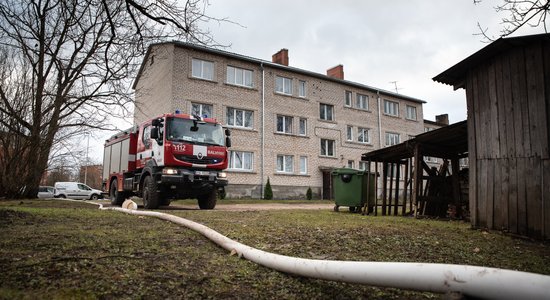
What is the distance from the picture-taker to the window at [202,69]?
23156 millimetres

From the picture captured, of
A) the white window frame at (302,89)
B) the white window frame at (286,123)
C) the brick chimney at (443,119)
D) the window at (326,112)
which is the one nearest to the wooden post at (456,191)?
the white window frame at (286,123)

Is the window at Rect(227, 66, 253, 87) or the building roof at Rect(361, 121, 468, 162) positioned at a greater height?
the window at Rect(227, 66, 253, 87)

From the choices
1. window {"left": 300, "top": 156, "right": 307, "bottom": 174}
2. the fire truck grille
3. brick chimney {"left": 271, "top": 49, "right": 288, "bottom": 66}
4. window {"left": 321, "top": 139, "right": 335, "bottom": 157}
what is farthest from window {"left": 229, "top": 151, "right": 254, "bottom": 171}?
the fire truck grille

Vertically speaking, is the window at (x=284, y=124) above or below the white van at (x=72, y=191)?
above

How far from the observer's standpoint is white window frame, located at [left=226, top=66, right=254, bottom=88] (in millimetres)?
24562

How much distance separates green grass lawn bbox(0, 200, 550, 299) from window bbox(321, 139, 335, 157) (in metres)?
22.2

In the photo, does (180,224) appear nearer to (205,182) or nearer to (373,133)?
(205,182)

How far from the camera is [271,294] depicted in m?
2.82

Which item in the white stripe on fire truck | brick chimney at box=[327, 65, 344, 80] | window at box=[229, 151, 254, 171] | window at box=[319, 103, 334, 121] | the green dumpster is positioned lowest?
the green dumpster

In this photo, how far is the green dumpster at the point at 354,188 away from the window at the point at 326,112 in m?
15.6

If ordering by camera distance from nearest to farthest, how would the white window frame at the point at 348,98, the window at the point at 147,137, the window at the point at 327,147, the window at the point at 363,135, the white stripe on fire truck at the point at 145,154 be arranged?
the white stripe on fire truck at the point at 145,154, the window at the point at 147,137, the window at the point at 327,147, the white window frame at the point at 348,98, the window at the point at 363,135

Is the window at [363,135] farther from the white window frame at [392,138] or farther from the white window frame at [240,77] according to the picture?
the white window frame at [240,77]

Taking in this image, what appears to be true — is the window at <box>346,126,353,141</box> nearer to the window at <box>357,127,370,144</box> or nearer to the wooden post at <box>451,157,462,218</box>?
the window at <box>357,127,370,144</box>

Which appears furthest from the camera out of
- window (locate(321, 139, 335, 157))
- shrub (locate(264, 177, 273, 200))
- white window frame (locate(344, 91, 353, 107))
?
white window frame (locate(344, 91, 353, 107))
